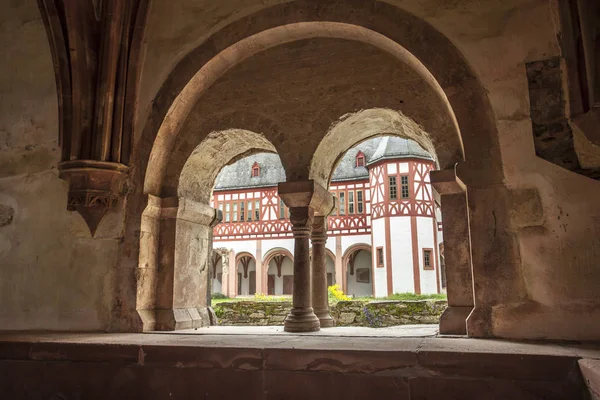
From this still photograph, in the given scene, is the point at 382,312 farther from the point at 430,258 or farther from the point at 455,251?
the point at 455,251

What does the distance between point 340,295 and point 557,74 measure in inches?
462

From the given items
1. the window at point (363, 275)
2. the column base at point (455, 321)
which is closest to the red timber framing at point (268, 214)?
the window at point (363, 275)

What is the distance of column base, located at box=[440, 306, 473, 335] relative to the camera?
4.23m

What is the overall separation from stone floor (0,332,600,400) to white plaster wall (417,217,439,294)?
1561 cm

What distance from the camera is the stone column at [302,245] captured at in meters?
5.06

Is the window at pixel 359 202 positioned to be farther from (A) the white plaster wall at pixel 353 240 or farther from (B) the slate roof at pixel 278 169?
(A) the white plaster wall at pixel 353 240

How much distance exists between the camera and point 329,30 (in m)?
5.23

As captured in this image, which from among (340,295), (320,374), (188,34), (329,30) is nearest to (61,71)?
(188,34)

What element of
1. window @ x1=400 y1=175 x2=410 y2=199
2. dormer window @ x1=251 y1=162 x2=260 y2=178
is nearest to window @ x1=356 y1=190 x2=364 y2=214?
window @ x1=400 y1=175 x2=410 y2=199

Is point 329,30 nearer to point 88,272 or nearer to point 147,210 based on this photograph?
point 147,210

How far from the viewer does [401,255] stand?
63.7 ft

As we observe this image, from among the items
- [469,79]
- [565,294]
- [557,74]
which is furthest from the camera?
[469,79]

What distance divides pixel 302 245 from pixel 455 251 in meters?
1.65

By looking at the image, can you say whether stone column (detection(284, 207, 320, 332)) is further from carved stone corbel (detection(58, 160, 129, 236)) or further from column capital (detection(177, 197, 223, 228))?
carved stone corbel (detection(58, 160, 129, 236))
